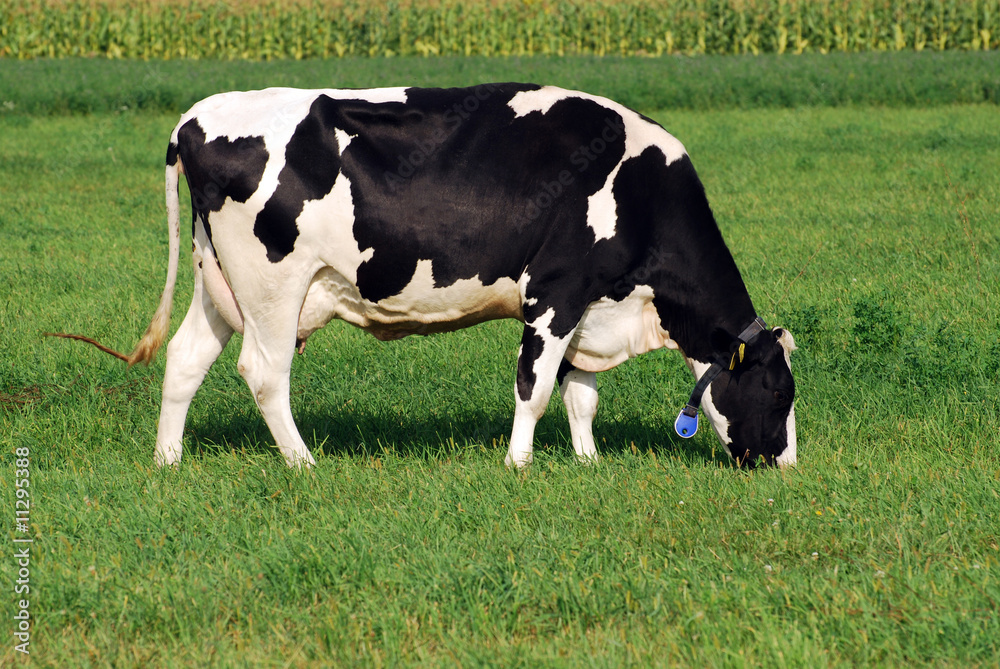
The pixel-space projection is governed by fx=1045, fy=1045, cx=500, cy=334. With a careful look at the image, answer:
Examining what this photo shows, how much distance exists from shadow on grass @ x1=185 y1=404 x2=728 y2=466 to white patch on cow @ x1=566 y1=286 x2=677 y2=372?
563 millimetres

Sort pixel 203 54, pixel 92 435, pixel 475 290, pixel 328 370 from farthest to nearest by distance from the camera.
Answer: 1. pixel 203 54
2. pixel 328 370
3. pixel 92 435
4. pixel 475 290

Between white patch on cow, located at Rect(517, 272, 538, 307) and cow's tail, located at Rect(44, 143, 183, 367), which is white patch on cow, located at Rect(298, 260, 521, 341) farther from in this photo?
cow's tail, located at Rect(44, 143, 183, 367)

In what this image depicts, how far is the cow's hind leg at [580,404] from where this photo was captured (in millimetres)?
6117

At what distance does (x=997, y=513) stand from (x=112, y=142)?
1722 centimetres

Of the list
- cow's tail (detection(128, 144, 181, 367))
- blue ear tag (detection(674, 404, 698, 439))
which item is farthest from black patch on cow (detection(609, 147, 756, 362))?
cow's tail (detection(128, 144, 181, 367))

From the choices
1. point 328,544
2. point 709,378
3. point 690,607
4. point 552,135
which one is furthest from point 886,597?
point 552,135

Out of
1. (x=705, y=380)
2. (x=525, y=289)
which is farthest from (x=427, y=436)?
(x=705, y=380)

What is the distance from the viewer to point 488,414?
6.84m

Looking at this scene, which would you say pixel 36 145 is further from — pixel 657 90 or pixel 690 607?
pixel 690 607

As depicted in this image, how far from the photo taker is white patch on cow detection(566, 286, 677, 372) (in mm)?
5840

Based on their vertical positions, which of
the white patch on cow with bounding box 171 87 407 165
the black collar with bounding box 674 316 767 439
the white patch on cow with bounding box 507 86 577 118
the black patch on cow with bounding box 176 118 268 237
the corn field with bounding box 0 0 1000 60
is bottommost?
the corn field with bounding box 0 0 1000 60

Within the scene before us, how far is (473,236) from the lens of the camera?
18.2ft
